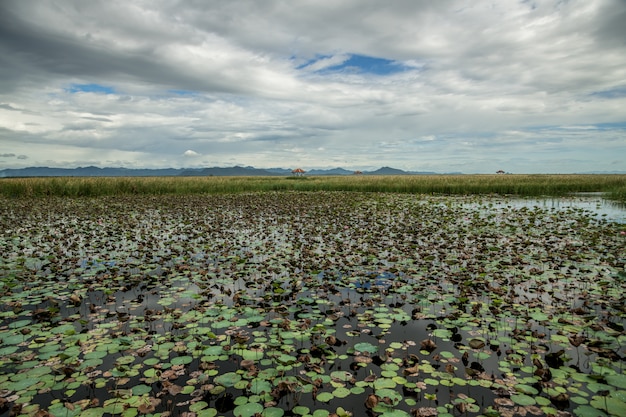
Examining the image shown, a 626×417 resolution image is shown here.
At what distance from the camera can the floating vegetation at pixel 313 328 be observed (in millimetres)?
3682

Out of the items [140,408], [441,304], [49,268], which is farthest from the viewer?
[49,268]

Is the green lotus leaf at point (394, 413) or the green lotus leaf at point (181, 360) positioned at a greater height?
the green lotus leaf at point (181, 360)

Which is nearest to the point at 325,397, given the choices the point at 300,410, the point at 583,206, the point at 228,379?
the point at 300,410

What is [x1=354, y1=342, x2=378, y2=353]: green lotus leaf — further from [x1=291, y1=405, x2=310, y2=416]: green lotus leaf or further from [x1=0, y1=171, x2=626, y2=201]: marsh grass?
[x1=0, y1=171, x2=626, y2=201]: marsh grass

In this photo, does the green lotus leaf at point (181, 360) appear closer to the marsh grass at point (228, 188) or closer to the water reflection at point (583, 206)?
the water reflection at point (583, 206)

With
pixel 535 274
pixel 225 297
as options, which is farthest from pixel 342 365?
pixel 535 274

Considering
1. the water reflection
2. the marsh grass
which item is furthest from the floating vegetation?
the marsh grass

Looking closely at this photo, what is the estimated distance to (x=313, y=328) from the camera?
5.06m

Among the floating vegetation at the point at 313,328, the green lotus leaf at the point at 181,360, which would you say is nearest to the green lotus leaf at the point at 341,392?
the floating vegetation at the point at 313,328

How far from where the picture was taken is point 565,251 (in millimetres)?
9891

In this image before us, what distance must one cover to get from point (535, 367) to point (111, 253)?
1028cm

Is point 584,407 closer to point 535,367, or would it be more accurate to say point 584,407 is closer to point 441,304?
point 535,367

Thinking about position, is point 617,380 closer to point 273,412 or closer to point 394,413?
point 394,413

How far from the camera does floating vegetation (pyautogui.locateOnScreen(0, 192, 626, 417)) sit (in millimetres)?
3682
